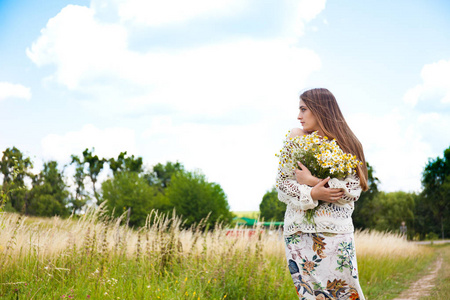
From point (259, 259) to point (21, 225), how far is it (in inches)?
131

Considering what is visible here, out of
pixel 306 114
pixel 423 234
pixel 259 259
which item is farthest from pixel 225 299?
pixel 423 234

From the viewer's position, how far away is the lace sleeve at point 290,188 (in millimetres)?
2896

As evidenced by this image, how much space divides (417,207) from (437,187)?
18.9ft

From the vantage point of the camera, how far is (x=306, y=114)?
3178 mm

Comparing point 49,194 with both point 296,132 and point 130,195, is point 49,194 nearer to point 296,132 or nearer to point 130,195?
point 130,195

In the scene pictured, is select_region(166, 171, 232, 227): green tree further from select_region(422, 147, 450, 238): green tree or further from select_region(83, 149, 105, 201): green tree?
select_region(422, 147, 450, 238): green tree

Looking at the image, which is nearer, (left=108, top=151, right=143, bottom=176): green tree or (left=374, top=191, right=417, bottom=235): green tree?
(left=374, top=191, right=417, bottom=235): green tree

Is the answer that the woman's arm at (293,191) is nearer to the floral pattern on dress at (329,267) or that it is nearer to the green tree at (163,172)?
the floral pattern on dress at (329,267)

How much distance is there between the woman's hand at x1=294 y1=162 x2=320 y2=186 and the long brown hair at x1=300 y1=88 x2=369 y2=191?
13.7 inches

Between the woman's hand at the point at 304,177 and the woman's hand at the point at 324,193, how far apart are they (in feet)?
0.21

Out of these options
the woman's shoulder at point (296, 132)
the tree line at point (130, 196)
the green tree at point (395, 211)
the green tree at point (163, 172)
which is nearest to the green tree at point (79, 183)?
the tree line at point (130, 196)

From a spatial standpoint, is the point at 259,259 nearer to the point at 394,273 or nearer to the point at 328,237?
the point at 328,237

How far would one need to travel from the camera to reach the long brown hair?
3.12 m

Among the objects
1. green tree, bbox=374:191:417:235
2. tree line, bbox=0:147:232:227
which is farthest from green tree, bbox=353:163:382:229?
tree line, bbox=0:147:232:227
